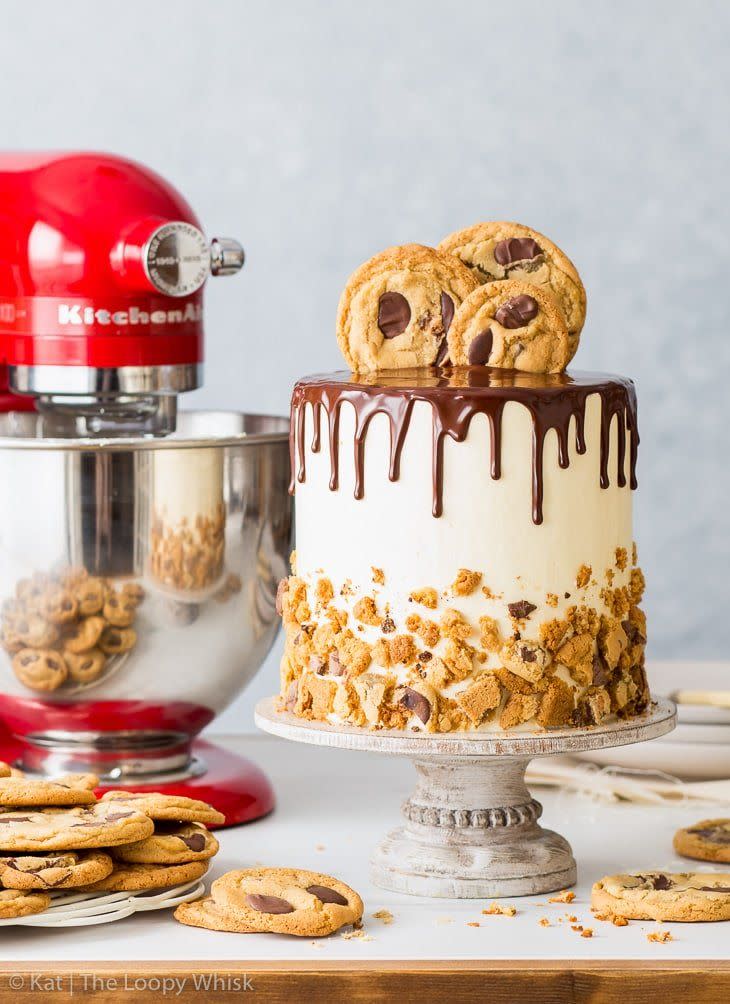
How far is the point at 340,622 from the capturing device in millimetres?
1315

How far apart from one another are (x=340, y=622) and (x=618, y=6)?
133cm

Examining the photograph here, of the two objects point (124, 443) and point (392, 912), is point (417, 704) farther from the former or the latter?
point (124, 443)

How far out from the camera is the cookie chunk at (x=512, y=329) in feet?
4.50

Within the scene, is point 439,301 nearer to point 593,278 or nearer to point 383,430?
point 383,430

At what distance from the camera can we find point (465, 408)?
126cm

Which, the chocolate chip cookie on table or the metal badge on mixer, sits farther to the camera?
A: the metal badge on mixer

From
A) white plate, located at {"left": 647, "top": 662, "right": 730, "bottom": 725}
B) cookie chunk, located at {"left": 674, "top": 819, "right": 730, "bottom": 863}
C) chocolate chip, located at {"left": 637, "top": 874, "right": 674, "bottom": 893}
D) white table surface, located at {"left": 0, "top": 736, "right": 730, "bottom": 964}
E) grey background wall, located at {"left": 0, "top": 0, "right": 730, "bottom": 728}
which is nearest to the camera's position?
white table surface, located at {"left": 0, "top": 736, "right": 730, "bottom": 964}

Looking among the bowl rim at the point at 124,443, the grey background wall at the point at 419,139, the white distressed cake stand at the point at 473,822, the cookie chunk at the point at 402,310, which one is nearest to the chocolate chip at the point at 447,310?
the cookie chunk at the point at 402,310

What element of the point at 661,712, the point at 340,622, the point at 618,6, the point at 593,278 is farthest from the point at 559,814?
the point at 618,6

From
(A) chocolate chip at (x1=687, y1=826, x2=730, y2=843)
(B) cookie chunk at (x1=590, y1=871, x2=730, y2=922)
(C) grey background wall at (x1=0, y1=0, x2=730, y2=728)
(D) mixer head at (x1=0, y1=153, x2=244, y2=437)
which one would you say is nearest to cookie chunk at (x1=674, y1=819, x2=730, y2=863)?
(A) chocolate chip at (x1=687, y1=826, x2=730, y2=843)

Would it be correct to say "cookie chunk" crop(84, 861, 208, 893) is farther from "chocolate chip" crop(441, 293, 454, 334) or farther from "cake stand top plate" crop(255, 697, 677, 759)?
"chocolate chip" crop(441, 293, 454, 334)

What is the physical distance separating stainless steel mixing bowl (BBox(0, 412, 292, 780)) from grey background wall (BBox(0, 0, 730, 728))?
0.88 metres

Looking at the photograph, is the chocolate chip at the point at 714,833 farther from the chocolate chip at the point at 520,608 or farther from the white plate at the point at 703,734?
the chocolate chip at the point at 520,608

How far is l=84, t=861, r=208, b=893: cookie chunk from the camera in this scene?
4.13 feet
